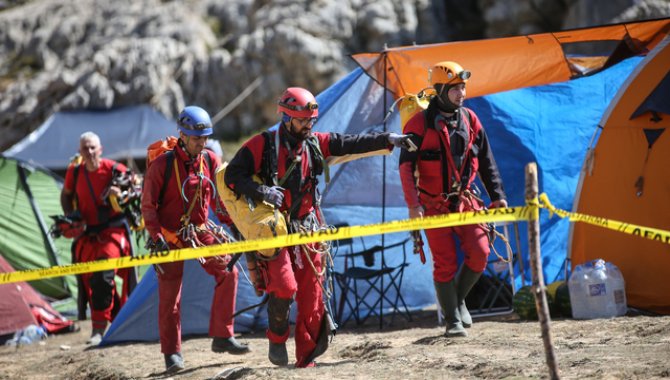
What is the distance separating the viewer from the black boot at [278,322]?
5.90m

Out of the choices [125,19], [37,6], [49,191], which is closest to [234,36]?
[125,19]

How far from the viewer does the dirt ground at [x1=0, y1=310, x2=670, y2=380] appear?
529 cm

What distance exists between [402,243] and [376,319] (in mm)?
840

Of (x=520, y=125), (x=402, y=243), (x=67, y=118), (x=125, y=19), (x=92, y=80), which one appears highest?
(x=125, y=19)

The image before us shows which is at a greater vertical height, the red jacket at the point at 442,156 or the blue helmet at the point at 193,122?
the blue helmet at the point at 193,122

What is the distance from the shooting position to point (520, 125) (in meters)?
9.15

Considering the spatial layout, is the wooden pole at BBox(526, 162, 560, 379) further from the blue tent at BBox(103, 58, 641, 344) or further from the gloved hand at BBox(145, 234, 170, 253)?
the blue tent at BBox(103, 58, 641, 344)

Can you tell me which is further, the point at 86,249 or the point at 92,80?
the point at 92,80

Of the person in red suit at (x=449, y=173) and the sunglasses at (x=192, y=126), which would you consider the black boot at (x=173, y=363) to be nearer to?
the sunglasses at (x=192, y=126)

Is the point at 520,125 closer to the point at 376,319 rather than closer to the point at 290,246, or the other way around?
the point at 376,319

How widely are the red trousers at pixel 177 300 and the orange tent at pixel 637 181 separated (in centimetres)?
338

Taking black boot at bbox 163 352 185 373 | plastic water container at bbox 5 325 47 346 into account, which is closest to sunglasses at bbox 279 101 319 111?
black boot at bbox 163 352 185 373

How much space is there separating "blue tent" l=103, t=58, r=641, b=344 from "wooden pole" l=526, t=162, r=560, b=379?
4.43 metres

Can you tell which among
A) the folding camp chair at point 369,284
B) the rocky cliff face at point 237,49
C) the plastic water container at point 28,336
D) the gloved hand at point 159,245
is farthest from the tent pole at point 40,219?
the rocky cliff face at point 237,49
